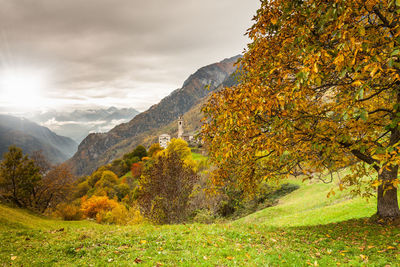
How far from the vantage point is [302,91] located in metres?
6.36

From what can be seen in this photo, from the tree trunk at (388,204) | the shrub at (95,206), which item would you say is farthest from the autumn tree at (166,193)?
the shrub at (95,206)

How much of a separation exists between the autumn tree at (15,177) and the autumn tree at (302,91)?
35.8 meters

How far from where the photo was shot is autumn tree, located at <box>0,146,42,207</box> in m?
31.5

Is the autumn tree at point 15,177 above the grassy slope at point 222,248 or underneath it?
above

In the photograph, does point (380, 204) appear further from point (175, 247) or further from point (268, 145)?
point (175, 247)

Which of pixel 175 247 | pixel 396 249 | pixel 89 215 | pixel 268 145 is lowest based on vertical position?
pixel 89 215

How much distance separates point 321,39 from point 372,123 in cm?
424

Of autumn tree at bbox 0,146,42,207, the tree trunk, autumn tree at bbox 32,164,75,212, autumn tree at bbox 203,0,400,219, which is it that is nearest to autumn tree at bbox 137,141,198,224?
autumn tree at bbox 203,0,400,219

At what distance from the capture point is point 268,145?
7.10m

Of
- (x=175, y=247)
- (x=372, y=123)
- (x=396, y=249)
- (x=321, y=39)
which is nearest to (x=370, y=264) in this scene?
(x=396, y=249)

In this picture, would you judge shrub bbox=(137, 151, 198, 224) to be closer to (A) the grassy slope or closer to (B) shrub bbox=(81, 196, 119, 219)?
(A) the grassy slope

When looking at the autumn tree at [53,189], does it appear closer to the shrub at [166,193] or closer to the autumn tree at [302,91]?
the shrub at [166,193]

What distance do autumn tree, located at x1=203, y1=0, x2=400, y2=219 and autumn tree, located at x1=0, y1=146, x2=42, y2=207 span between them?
35.8m

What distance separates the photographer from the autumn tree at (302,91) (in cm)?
546
